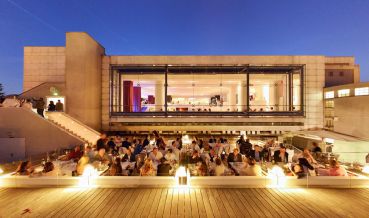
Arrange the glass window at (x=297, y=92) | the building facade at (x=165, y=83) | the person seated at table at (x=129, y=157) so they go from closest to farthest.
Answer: the person seated at table at (x=129, y=157) → the building facade at (x=165, y=83) → the glass window at (x=297, y=92)

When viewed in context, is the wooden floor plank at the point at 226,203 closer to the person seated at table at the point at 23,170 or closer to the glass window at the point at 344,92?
the person seated at table at the point at 23,170

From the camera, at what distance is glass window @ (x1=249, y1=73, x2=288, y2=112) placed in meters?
23.6

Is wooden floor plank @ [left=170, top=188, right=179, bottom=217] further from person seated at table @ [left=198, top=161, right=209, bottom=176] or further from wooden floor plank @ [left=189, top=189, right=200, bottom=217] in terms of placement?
person seated at table @ [left=198, top=161, right=209, bottom=176]

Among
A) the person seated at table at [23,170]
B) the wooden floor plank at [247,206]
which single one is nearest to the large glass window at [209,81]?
the person seated at table at [23,170]

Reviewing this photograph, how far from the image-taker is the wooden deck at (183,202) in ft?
18.9

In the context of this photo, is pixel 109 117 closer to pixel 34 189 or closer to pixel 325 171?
pixel 34 189

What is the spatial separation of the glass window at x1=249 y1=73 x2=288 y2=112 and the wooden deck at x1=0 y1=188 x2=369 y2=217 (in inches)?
592

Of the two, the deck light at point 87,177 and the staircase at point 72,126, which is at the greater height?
the staircase at point 72,126

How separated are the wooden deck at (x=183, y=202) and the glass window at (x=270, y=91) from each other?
15025 mm

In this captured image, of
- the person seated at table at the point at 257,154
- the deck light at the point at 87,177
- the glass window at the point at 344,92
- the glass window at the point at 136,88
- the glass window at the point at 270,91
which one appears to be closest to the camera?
the deck light at the point at 87,177

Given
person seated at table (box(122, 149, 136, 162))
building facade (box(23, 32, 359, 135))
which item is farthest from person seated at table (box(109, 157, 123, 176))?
building facade (box(23, 32, 359, 135))

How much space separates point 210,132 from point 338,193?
53.6 ft

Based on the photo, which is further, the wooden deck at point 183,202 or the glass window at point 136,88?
the glass window at point 136,88

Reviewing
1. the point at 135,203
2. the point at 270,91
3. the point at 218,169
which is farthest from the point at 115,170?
the point at 270,91
